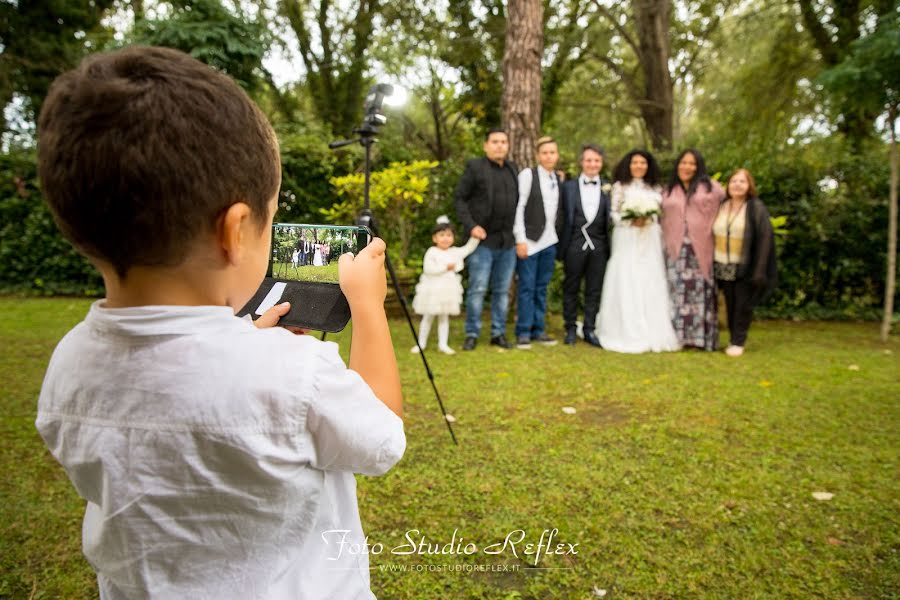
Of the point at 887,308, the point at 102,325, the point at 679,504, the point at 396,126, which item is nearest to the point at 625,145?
the point at 396,126

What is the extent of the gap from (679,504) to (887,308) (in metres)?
5.15

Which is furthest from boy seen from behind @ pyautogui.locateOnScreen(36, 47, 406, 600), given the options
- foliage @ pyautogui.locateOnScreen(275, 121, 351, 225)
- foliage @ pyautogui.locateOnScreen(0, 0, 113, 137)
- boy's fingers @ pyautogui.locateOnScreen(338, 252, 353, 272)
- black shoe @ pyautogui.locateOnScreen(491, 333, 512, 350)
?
foliage @ pyautogui.locateOnScreen(0, 0, 113, 137)

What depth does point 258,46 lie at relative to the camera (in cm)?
673

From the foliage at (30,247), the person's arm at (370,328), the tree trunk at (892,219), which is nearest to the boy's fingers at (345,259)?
the person's arm at (370,328)

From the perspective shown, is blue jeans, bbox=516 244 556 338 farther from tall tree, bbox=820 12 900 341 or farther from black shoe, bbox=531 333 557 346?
tall tree, bbox=820 12 900 341

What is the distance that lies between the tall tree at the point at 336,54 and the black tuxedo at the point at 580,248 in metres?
9.81

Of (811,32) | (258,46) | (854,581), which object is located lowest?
(854,581)

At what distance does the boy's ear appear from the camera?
79 cm

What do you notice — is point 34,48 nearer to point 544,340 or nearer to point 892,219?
point 544,340

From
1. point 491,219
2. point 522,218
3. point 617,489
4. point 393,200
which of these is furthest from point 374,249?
point 393,200

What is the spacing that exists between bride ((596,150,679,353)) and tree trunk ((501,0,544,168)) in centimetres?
123

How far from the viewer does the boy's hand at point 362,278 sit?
105cm

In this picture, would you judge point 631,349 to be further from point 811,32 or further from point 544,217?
point 811,32

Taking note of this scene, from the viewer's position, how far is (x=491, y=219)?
573 cm
